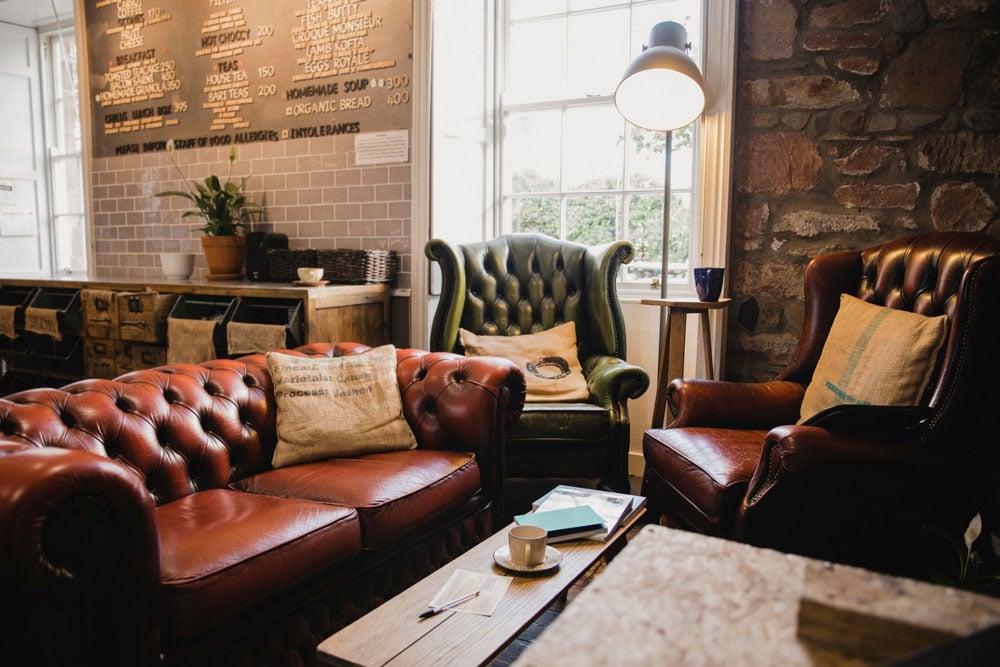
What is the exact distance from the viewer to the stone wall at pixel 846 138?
287 centimetres

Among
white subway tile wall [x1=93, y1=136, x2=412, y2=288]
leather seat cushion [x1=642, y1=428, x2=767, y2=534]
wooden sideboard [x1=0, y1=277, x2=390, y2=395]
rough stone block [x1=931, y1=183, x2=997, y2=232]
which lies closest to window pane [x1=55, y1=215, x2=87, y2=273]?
white subway tile wall [x1=93, y1=136, x2=412, y2=288]

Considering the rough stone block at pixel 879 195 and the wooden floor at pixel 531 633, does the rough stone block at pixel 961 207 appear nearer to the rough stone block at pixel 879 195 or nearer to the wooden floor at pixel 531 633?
the rough stone block at pixel 879 195

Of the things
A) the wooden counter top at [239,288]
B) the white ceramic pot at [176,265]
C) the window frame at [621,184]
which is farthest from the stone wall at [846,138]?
the white ceramic pot at [176,265]

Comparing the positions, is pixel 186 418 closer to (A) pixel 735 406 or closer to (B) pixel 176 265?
(A) pixel 735 406

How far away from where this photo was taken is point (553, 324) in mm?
3438

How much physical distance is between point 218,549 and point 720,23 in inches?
114

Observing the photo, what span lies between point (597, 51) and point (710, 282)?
61.2 inches

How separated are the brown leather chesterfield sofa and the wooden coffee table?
359 mm

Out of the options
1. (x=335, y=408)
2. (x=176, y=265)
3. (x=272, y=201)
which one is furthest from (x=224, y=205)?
(x=335, y=408)

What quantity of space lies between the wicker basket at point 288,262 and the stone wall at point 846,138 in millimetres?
2114

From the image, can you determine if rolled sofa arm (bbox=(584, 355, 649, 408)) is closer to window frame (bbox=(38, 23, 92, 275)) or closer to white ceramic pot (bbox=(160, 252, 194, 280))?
white ceramic pot (bbox=(160, 252, 194, 280))

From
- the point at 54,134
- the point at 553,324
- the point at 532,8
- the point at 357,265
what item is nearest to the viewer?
the point at 553,324

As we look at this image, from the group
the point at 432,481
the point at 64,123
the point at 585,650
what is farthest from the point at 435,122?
the point at 64,123

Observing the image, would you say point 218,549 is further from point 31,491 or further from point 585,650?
point 585,650
